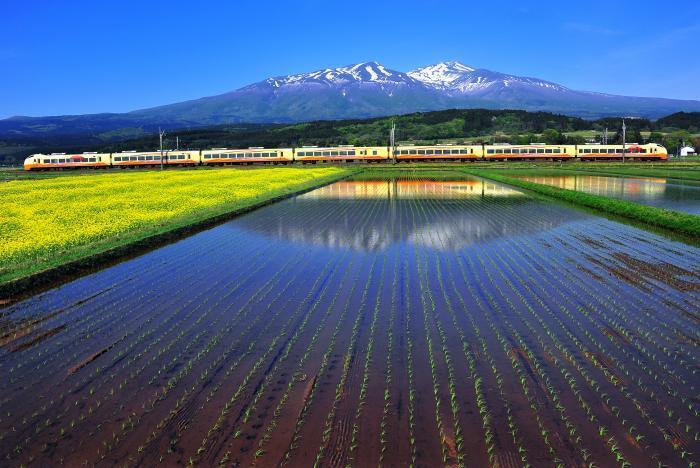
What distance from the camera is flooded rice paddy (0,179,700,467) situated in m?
4.58

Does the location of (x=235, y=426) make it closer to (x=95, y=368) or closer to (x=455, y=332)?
(x=95, y=368)

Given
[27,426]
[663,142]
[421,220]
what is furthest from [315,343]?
[663,142]

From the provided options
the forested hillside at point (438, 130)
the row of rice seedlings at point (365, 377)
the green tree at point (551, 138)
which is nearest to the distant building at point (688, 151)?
the forested hillside at point (438, 130)

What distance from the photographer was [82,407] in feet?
17.4

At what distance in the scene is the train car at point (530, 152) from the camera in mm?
71625

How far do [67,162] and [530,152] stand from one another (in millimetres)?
62451

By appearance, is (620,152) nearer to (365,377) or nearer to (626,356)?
(626,356)

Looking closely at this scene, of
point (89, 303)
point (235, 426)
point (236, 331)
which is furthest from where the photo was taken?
point (89, 303)

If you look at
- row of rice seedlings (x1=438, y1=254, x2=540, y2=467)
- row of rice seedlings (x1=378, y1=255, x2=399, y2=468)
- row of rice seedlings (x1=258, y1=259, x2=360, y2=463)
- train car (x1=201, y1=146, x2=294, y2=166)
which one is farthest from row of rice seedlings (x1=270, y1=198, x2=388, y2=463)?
train car (x1=201, y1=146, x2=294, y2=166)

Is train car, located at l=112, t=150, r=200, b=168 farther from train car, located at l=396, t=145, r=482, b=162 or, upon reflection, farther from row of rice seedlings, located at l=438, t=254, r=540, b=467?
row of rice seedlings, located at l=438, t=254, r=540, b=467

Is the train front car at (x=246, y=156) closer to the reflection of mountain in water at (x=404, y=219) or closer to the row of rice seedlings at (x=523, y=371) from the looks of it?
the reflection of mountain in water at (x=404, y=219)

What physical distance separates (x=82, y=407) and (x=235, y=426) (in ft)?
5.37

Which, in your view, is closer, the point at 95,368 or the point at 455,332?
the point at 95,368

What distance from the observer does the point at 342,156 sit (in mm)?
73500
